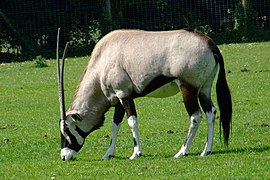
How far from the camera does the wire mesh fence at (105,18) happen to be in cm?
2906

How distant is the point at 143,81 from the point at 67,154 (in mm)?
1386

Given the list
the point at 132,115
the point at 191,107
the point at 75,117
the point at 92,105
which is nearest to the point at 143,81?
the point at 132,115

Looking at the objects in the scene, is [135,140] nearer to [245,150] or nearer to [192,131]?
[192,131]

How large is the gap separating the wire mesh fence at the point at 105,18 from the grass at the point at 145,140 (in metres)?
7.88

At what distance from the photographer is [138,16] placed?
30109 mm

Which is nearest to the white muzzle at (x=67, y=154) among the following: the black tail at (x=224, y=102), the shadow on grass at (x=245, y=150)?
the shadow on grass at (x=245, y=150)

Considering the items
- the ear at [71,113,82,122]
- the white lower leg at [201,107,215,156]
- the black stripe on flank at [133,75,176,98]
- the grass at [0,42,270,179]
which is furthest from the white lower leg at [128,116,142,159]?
the white lower leg at [201,107,215,156]

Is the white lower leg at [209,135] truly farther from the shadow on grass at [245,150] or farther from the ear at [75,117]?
the ear at [75,117]

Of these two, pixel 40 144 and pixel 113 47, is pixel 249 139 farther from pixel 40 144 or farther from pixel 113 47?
pixel 40 144

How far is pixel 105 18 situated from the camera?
29391 mm

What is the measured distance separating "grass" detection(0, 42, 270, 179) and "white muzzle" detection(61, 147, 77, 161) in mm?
96

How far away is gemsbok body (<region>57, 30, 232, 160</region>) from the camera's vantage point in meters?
10.8

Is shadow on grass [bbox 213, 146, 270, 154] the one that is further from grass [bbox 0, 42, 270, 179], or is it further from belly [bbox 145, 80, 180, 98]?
belly [bbox 145, 80, 180, 98]

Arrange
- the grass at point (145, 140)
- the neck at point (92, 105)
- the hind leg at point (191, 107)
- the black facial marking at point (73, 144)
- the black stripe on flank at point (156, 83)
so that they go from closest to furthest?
the grass at point (145, 140), the hind leg at point (191, 107), the black stripe on flank at point (156, 83), the black facial marking at point (73, 144), the neck at point (92, 105)
